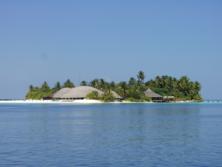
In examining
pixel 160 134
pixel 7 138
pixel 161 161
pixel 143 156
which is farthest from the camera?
pixel 160 134

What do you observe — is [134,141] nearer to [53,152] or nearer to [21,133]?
[53,152]

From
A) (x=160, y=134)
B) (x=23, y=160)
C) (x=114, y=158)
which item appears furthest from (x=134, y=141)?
(x=23, y=160)

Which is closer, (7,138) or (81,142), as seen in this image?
(81,142)

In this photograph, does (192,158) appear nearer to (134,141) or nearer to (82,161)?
(82,161)

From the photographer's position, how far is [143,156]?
4141 centimetres

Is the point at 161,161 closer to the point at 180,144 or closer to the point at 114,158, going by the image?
the point at 114,158

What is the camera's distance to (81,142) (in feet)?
171

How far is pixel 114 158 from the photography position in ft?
133

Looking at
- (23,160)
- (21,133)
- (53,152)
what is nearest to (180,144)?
(53,152)

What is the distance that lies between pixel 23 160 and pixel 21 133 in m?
24.2

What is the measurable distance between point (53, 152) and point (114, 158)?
6.21 meters

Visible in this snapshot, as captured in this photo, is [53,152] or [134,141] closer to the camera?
[53,152]

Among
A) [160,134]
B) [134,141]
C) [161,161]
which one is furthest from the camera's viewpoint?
[160,134]

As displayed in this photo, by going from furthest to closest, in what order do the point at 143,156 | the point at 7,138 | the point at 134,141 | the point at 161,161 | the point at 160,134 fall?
the point at 160,134, the point at 7,138, the point at 134,141, the point at 143,156, the point at 161,161
